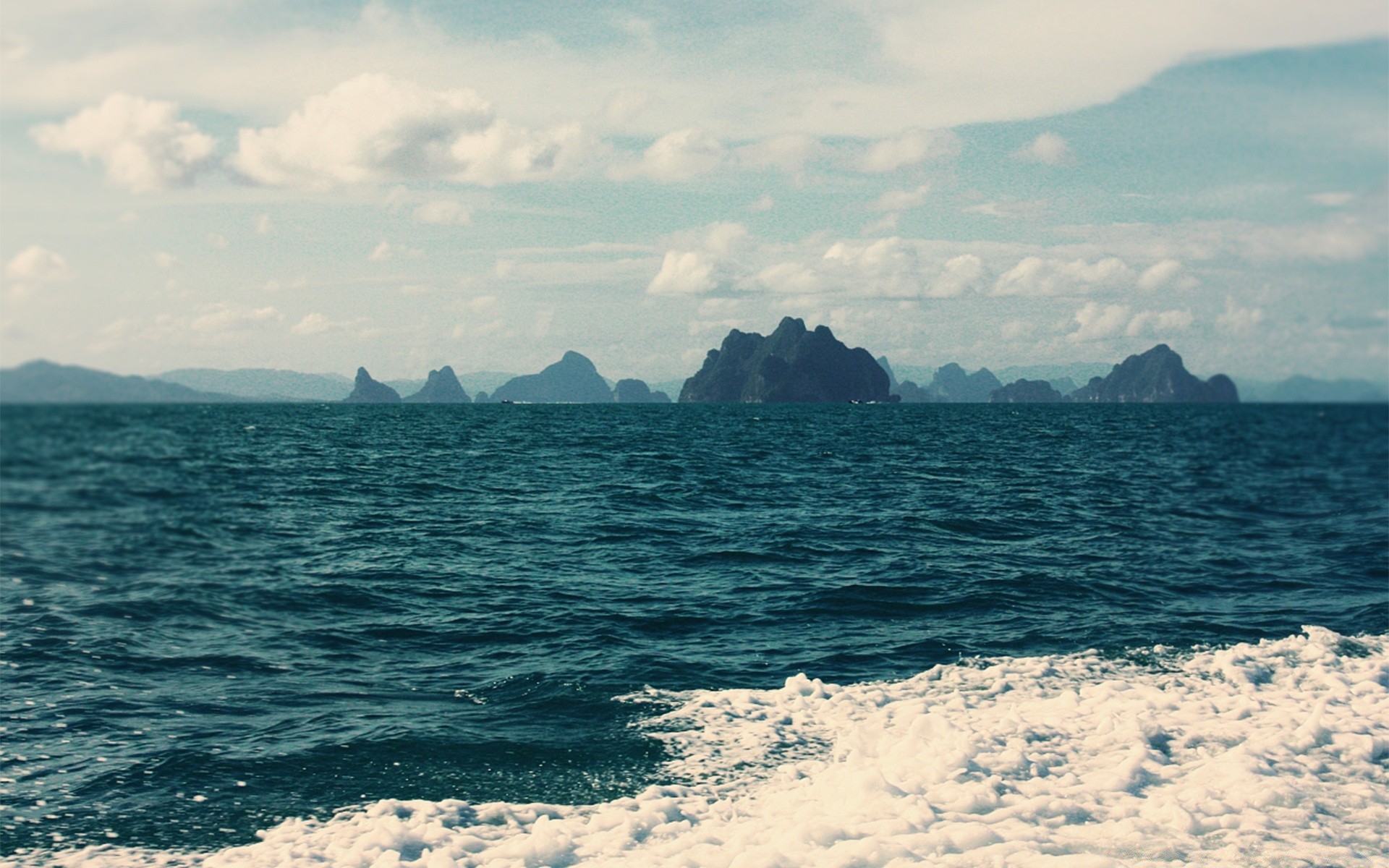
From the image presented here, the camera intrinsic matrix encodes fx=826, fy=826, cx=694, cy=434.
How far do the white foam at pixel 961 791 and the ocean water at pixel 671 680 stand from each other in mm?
59

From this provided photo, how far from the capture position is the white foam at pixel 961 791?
9523mm

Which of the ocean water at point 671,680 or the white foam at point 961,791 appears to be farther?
the ocean water at point 671,680

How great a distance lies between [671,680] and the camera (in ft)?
51.9

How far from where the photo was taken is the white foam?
952 cm

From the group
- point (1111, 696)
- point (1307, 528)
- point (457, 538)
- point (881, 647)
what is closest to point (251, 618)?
point (457, 538)

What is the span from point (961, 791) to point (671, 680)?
20.7ft

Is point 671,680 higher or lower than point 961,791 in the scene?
lower

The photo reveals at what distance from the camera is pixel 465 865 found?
928 centimetres

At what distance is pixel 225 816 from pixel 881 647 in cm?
1245

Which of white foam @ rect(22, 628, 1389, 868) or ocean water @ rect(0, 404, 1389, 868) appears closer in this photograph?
white foam @ rect(22, 628, 1389, 868)

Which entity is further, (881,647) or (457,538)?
(457,538)

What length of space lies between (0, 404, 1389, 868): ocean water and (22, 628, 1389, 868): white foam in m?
0.06

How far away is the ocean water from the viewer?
10.1 meters

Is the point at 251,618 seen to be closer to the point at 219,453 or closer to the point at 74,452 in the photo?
the point at 74,452
